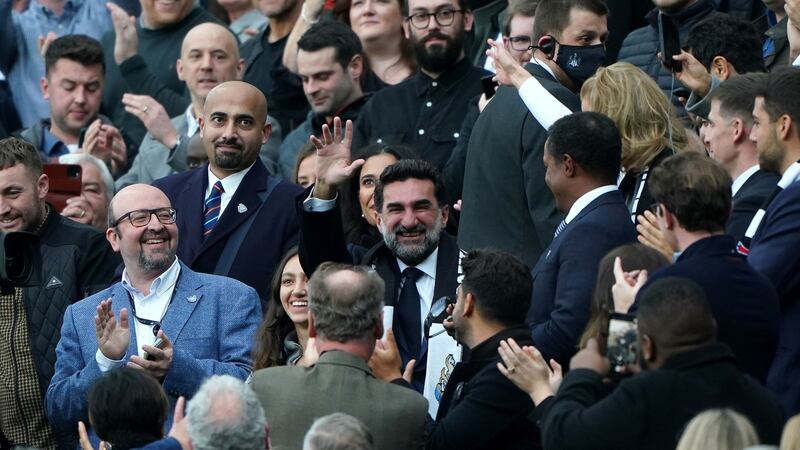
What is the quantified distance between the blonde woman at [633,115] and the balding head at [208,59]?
148 inches

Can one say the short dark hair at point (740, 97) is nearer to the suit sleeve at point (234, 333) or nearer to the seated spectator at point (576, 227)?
the seated spectator at point (576, 227)

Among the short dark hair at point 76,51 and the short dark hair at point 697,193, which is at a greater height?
the short dark hair at point 76,51

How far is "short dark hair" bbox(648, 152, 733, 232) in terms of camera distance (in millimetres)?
5941

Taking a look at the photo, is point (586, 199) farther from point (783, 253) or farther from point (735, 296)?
point (735, 296)

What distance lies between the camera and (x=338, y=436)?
5.23 meters

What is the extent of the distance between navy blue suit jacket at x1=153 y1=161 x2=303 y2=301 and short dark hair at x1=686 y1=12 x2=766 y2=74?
2141mm

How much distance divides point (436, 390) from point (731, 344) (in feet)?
5.10

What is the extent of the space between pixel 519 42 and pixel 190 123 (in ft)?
8.39

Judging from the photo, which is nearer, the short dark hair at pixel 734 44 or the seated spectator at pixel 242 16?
the short dark hair at pixel 734 44

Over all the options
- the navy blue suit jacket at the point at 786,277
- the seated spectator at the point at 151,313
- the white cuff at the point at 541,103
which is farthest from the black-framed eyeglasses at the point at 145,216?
the navy blue suit jacket at the point at 786,277

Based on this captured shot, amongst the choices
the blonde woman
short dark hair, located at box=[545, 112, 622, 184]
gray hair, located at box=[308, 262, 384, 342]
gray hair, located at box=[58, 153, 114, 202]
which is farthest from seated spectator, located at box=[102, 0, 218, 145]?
gray hair, located at box=[308, 262, 384, 342]

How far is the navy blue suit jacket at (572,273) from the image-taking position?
21.4ft

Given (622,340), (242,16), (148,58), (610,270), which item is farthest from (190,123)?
(622,340)

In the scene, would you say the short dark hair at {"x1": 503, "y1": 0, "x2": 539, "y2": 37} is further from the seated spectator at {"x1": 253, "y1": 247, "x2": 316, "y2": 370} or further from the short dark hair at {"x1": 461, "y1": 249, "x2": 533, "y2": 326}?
the short dark hair at {"x1": 461, "y1": 249, "x2": 533, "y2": 326}
